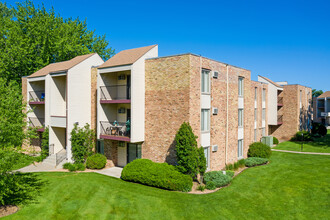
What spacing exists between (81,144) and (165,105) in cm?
877

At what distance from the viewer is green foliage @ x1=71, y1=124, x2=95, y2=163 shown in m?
21.9

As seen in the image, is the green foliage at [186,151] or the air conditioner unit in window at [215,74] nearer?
the green foliage at [186,151]

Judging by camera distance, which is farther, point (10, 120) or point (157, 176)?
point (157, 176)

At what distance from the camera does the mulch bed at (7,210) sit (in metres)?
12.5

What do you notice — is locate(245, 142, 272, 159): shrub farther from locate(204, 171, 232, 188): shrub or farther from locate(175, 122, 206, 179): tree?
locate(175, 122, 206, 179): tree

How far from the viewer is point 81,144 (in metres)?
22.2

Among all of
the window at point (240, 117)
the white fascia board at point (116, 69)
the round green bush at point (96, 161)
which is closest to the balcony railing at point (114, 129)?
the round green bush at point (96, 161)

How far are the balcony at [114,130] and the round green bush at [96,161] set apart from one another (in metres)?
2.04

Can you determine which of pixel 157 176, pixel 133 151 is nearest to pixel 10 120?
pixel 157 176

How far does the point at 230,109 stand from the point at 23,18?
31983 millimetres

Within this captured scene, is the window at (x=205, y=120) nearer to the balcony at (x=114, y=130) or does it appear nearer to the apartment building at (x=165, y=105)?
the apartment building at (x=165, y=105)

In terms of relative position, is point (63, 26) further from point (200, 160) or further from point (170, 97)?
point (200, 160)

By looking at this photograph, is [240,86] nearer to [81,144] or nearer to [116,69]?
[116,69]

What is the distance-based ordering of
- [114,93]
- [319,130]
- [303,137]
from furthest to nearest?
[319,130]
[303,137]
[114,93]
